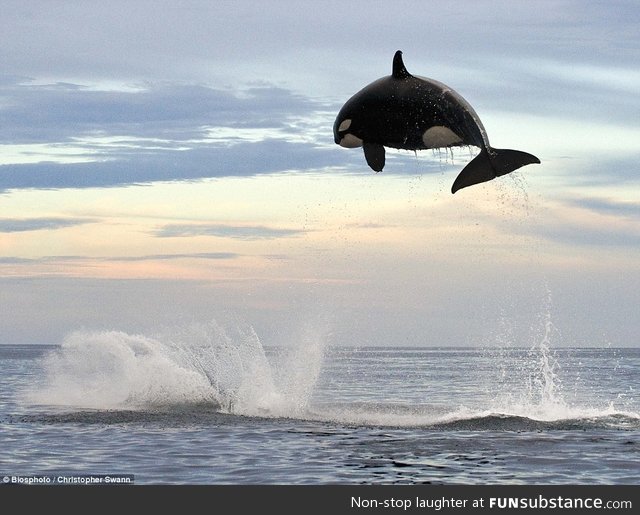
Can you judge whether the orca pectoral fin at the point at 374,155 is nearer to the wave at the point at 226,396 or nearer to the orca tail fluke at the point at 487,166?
the orca tail fluke at the point at 487,166

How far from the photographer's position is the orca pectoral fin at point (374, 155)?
54.6 ft

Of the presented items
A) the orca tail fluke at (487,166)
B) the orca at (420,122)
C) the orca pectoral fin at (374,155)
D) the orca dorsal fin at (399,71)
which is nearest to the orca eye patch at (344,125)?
the orca at (420,122)

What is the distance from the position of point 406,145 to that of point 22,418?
16.0m

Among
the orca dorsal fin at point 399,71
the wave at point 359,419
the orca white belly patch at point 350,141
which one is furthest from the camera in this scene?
the wave at point 359,419

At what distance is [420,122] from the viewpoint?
51.4 feet

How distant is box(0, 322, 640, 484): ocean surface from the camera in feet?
58.9

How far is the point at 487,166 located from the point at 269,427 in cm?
1080

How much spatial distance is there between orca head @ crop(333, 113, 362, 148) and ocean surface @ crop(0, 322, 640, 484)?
19.9 ft

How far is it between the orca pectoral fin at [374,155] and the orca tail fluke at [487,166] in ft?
5.24

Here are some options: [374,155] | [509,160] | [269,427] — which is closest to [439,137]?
[509,160]
